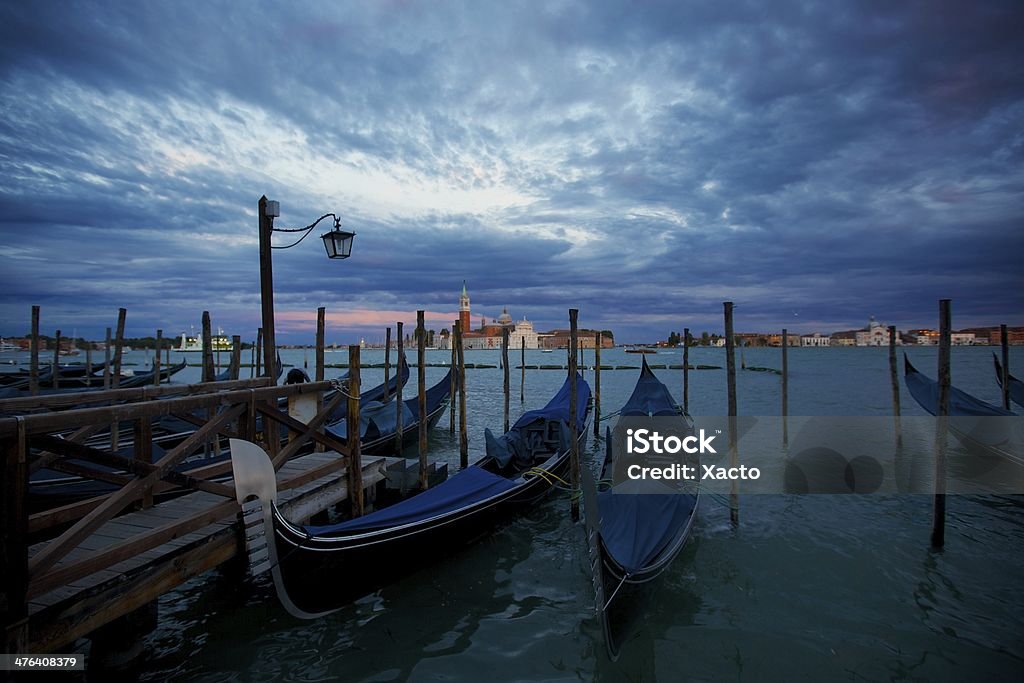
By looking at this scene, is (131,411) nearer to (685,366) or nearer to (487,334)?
(685,366)

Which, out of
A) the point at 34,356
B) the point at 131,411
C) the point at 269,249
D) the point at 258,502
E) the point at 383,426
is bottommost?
the point at 383,426

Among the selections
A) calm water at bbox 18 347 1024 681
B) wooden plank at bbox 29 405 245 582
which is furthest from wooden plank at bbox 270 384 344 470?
calm water at bbox 18 347 1024 681

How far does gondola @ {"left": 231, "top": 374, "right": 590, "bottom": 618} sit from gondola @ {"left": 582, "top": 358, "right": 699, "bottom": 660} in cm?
121

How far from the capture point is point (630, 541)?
3867 millimetres

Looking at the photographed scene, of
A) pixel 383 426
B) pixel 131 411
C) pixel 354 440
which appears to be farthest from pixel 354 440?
pixel 383 426

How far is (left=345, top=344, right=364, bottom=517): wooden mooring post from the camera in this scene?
468 cm

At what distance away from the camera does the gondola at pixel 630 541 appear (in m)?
3.17

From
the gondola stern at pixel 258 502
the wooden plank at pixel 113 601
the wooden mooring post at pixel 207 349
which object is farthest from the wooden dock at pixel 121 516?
the wooden mooring post at pixel 207 349

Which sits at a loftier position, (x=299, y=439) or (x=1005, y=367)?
(x=1005, y=367)

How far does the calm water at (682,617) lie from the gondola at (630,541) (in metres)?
0.34

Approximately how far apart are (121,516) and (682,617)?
165 inches

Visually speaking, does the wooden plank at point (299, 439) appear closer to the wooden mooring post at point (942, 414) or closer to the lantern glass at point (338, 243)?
the lantern glass at point (338, 243)

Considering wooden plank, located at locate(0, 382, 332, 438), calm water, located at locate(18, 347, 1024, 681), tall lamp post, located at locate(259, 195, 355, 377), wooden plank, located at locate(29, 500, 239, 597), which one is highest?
tall lamp post, located at locate(259, 195, 355, 377)

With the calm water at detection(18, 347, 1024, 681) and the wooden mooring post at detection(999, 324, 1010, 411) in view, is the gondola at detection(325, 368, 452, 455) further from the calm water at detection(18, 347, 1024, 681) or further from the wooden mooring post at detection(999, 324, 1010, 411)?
the wooden mooring post at detection(999, 324, 1010, 411)
